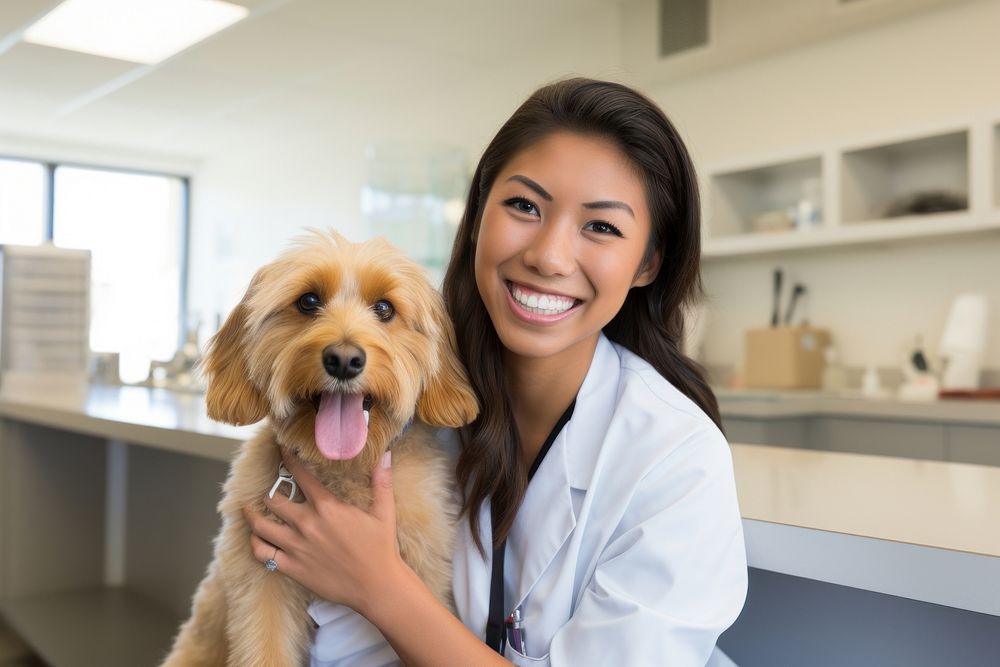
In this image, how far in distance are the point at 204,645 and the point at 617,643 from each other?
0.77 metres

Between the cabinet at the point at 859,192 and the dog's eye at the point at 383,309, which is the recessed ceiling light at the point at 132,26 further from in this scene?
the dog's eye at the point at 383,309

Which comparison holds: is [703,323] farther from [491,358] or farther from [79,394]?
[491,358]

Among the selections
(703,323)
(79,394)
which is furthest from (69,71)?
(703,323)

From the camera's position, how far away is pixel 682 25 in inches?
187

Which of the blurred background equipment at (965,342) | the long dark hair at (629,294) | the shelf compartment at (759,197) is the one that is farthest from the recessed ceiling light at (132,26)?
the long dark hair at (629,294)

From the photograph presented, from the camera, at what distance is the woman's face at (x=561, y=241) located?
1256 millimetres

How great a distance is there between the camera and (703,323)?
16.5ft

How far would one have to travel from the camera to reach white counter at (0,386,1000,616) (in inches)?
36.8

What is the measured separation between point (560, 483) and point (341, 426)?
31 centimetres

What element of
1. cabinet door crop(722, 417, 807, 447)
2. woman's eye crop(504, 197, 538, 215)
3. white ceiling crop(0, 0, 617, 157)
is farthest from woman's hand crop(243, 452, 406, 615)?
white ceiling crop(0, 0, 617, 157)

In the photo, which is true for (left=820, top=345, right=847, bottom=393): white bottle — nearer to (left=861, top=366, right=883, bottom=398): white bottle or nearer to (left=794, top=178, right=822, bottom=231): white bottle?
(left=861, top=366, right=883, bottom=398): white bottle

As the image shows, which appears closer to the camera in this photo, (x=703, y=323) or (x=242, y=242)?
(x=703, y=323)

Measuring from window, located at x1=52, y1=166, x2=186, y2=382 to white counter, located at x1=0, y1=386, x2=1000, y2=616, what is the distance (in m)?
9.10

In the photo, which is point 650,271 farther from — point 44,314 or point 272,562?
point 44,314
